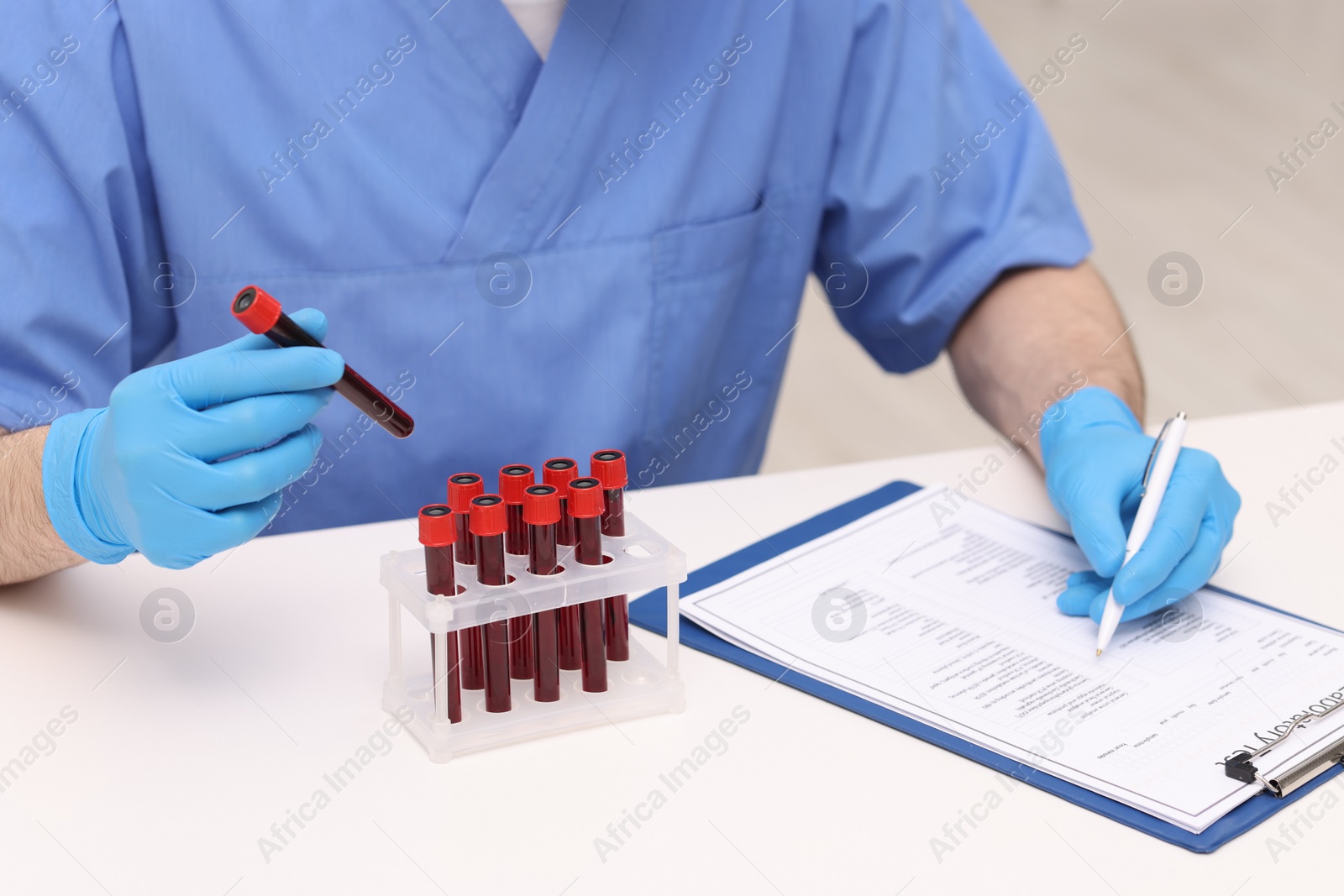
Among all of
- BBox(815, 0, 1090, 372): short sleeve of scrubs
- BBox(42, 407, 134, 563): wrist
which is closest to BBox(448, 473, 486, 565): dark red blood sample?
BBox(42, 407, 134, 563): wrist

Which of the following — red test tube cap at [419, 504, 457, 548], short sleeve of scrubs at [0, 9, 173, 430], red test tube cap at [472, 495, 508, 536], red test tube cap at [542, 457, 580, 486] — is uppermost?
short sleeve of scrubs at [0, 9, 173, 430]

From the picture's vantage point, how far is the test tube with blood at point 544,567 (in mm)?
746

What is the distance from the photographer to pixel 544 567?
30.0 inches

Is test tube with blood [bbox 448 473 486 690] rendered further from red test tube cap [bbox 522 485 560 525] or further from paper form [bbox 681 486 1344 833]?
paper form [bbox 681 486 1344 833]

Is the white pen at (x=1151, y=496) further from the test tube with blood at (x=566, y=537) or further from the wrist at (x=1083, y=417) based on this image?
the test tube with blood at (x=566, y=537)

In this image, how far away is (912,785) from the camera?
73 centimetres

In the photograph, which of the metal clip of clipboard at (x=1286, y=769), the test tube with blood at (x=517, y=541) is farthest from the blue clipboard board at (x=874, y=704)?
the test tube with blood at (x=517, y=541)

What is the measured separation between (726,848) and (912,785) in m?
0.12

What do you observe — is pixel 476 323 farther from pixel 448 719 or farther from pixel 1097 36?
pixel 1097 36

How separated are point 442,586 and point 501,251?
1.65 feet

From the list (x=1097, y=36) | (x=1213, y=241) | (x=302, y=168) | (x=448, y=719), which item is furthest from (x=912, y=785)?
(x=1097, y=36)

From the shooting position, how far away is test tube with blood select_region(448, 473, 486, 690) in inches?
30.0

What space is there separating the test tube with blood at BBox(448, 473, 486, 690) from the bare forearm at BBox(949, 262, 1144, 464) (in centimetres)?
61

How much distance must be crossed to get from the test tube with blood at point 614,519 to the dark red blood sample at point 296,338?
5.0 inches
